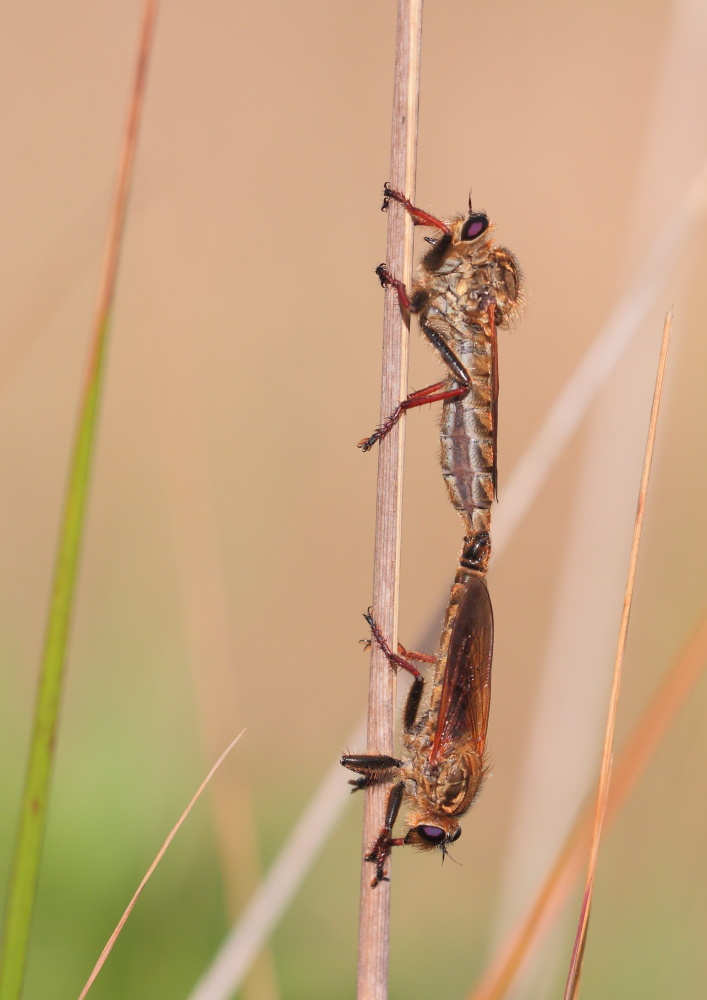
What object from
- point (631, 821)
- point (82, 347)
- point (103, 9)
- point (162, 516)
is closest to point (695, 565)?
point (631, 821)

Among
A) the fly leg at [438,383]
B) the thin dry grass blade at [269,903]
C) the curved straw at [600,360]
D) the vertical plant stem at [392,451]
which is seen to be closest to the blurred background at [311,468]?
the curved straw at [600,360]

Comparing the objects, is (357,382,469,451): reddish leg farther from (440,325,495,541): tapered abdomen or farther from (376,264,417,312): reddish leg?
(376,264,417,312): reddish leg

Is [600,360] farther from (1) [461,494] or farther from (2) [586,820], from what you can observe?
(2) [586,820]

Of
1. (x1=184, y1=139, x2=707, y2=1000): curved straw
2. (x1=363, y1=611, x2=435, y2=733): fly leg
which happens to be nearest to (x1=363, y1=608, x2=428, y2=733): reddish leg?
(x1=363, y1=611, x2=435, y2=733): fly leg

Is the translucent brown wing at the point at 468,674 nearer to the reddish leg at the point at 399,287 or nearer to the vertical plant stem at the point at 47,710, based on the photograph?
the reddish leg at the point at 399,287

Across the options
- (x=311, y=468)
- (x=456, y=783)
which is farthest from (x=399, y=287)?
(x=311, y=468)

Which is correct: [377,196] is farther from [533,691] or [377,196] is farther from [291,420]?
[533,691]

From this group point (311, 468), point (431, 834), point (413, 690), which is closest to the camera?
point (431, 834)
